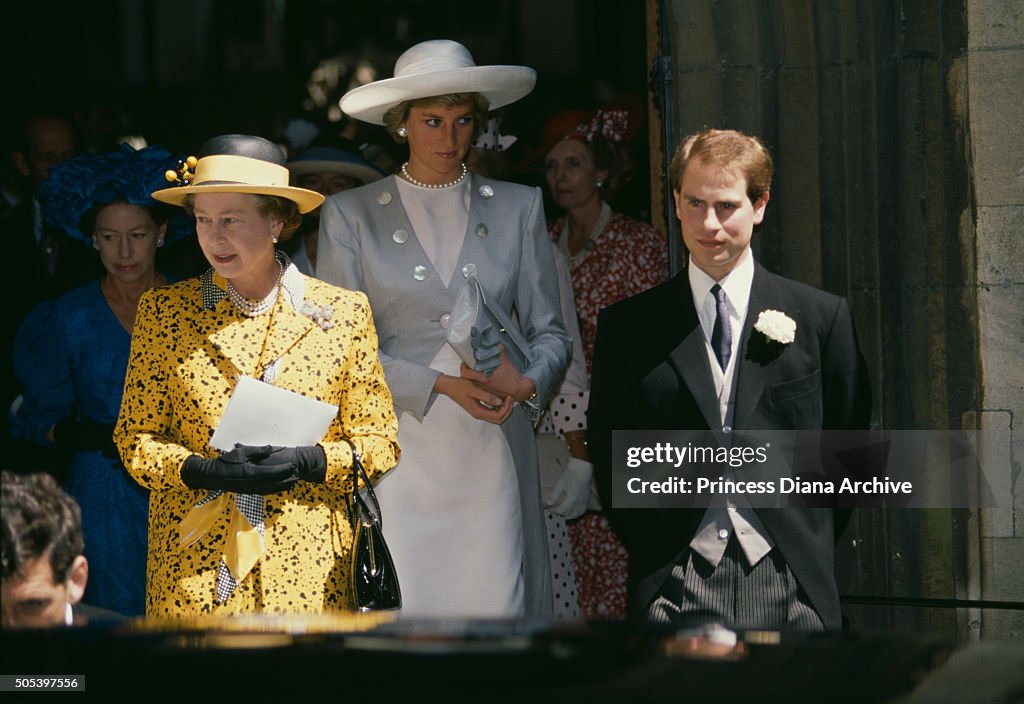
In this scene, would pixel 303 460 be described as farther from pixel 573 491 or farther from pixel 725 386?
pixel 573 491

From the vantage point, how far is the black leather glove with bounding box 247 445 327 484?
4.02 m

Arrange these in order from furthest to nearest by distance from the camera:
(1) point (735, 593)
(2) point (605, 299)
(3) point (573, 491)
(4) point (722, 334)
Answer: (2) point (605, 299), (3) point (573, 491), (4) point (722, 334), (1) point (735, 593)

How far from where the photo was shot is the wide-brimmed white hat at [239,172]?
Result: 4.32 metres

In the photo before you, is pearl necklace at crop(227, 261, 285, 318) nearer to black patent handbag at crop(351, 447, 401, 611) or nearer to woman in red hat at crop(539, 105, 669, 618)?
black patent handbag at crop(351, 447, 401, 611)

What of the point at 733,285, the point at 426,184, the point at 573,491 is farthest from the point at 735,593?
the point at 426,184

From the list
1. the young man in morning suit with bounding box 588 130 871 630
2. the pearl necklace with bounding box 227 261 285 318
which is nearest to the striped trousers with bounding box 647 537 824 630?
the young man in morning suit with bounding box 588 130 871 630

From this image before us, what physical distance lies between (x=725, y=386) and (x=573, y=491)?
1575 mm

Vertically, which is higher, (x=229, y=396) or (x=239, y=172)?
(x=239, y=172)

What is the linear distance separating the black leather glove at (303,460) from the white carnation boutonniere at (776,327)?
1215 millimetres

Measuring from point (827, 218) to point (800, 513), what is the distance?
173cm

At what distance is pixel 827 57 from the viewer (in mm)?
5609

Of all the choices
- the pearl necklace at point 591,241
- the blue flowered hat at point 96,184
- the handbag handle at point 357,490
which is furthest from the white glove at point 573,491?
the blue flowered hat at point 96,184

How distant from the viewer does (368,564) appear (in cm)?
419

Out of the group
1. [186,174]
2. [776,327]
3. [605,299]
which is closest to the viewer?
[776,327]
